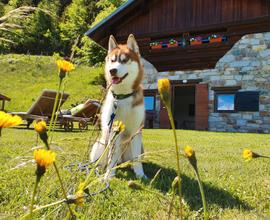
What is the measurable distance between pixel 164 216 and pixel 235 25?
13.5m

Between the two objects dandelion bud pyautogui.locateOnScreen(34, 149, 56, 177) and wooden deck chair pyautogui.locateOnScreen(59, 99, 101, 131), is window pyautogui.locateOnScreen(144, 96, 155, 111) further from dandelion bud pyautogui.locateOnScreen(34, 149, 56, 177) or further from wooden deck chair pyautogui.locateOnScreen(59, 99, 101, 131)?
dandelion bud pyautogui.locateOnScreen(34, 149, 56, 177)

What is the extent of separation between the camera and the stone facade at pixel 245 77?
13.7 meters

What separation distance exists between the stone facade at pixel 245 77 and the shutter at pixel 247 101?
0.15 m

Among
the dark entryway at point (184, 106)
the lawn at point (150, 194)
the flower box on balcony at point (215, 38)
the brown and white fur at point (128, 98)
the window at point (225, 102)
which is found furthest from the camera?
the dark entryway at point (184, 106)

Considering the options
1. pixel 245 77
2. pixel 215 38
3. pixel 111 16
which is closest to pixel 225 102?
pixel 245 77

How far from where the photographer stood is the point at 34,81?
24406 mm

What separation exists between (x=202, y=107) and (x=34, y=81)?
13755 millimetres

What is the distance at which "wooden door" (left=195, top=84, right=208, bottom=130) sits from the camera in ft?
49.2

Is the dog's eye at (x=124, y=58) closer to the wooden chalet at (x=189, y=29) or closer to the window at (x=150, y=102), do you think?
the wooden chalet at (x=189, y=29)

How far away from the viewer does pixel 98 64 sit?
27594 millimetres

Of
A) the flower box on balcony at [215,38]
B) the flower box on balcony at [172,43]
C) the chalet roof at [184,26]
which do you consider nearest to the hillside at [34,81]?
the chalet roof at [184,26]

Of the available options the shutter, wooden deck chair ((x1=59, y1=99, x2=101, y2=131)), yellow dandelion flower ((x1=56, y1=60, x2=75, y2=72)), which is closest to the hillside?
wooden deck chair ((x1=59, y1=99, x2=101, y2=131))

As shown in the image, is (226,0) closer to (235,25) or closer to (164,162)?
(235,25)

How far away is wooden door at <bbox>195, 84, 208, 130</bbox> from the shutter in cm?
140
